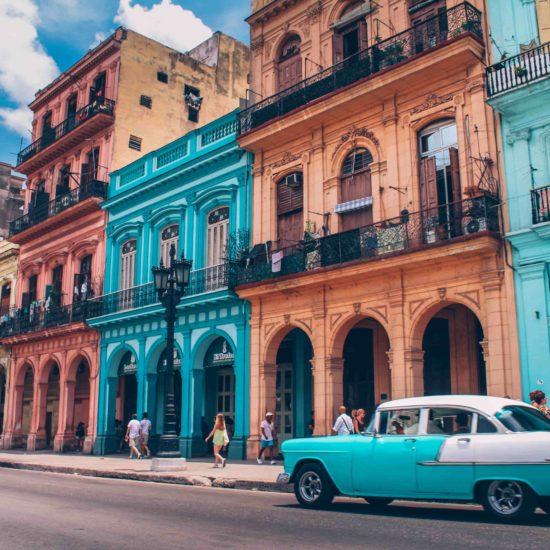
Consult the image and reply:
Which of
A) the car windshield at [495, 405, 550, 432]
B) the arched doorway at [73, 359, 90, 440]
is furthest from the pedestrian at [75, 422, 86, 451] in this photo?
the car windshield at [495, 405, 550, 432]

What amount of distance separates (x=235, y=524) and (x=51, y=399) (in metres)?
24.4

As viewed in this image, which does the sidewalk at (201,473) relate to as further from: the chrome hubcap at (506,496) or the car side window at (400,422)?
the chrome hubcap at (506,496)

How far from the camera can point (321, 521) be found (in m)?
8.14

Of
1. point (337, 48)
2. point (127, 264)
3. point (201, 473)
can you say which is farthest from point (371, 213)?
point (127, 264)

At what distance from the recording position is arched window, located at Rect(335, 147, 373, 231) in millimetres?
17859

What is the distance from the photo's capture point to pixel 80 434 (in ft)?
88.1

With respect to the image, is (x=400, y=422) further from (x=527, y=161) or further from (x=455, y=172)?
(x=455, y=172)

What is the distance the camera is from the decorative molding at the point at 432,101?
16.4 metres

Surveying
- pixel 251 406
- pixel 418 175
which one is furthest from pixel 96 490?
pixel 418 175

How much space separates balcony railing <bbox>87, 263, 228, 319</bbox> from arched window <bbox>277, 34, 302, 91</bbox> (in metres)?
5.77

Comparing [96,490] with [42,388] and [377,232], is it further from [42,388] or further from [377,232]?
[42,388]

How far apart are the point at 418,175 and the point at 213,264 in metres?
7.80

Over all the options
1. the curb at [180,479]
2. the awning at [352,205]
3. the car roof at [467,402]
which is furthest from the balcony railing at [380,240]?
the car roof at [467,402]

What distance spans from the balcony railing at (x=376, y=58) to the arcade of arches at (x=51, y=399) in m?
11.9
